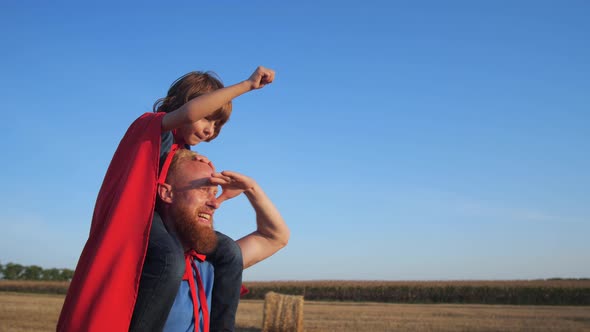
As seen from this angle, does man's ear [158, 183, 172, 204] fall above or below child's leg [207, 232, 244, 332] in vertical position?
above

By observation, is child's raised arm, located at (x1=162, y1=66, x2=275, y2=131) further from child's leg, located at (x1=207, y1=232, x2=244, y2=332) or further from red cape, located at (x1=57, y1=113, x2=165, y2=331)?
child's leg, located at (x1=207, y1=232, x2=244, y2=332)

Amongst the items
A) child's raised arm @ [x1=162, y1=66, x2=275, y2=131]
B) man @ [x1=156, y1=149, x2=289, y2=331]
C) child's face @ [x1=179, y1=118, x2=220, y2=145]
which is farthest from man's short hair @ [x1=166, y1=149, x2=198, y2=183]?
child's face @ [x1=179, y1=118, x2=220, y2=145]

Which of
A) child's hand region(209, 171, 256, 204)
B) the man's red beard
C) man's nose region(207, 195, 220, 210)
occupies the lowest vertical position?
the man's red beard

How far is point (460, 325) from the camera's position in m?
16.3

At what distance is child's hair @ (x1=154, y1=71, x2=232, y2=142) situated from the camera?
2787mm

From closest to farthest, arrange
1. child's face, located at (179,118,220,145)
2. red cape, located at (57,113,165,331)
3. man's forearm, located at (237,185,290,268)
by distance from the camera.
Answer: red cape, located at (57,113,165,331) < man's forearm, located at (237,185,290,268) < child's face, located at (179,118,220,145)

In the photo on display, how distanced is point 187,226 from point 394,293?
42763mm

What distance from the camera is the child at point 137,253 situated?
6.21ft

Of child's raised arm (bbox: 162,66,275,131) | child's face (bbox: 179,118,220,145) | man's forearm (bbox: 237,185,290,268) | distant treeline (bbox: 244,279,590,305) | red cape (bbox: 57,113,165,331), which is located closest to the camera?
red cape (bbox: 57,113,165,331)

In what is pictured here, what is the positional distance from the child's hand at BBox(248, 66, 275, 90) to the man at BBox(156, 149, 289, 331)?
34 cm

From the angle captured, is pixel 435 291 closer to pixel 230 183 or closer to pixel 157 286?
pixel 230 183

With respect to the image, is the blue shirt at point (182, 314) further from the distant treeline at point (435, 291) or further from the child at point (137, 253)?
the distant treeline at point (435, 291)

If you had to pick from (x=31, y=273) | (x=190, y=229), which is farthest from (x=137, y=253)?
(x=31, y=273)

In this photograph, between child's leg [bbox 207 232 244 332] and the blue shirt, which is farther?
child's leg [bbox 207 232 244 332]
